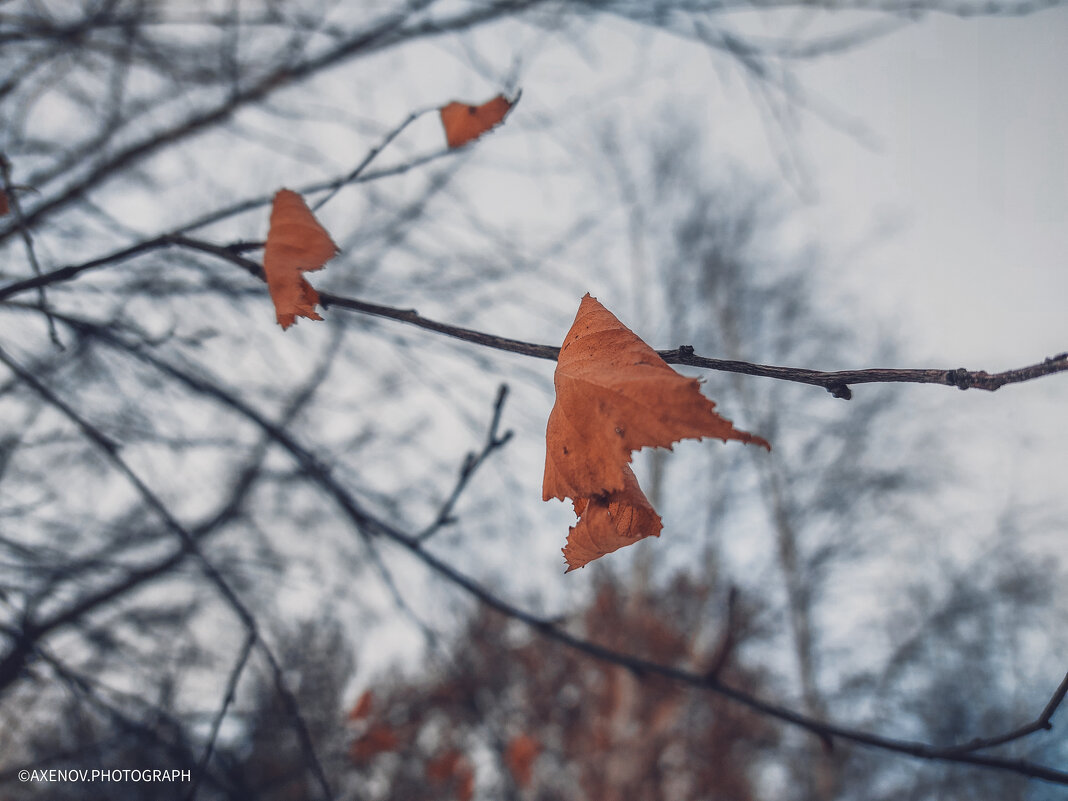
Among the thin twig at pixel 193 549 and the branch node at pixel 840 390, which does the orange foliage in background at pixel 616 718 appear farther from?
the branch node at pixel 840 390

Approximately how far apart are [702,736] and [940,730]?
292 centimetres

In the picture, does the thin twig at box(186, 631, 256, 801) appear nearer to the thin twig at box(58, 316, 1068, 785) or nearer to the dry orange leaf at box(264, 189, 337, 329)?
the thin twig at box(58, 316, 1068, 785)

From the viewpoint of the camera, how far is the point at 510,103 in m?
0.83

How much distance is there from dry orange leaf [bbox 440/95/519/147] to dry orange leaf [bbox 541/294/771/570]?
0.43 m

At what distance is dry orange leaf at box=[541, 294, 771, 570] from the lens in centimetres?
43

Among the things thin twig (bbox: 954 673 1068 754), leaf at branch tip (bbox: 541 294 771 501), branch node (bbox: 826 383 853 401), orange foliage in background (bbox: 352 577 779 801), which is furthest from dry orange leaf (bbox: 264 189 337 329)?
orange foliage in background (bbox: 352 577 779 801)

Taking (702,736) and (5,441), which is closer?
(5,441)

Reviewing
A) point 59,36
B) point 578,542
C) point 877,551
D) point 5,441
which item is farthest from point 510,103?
point 877,551

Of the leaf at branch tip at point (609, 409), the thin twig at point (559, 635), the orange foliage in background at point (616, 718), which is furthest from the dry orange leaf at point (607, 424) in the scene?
the orange foliage in background at point (616, 718)

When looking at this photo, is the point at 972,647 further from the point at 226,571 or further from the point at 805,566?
the point at 226,571

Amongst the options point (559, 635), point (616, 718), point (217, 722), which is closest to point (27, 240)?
point (217, 722)

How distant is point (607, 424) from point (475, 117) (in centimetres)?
58

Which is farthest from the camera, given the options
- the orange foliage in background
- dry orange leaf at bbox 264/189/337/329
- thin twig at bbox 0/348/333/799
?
the orange foliage in background

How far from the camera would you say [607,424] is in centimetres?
47
